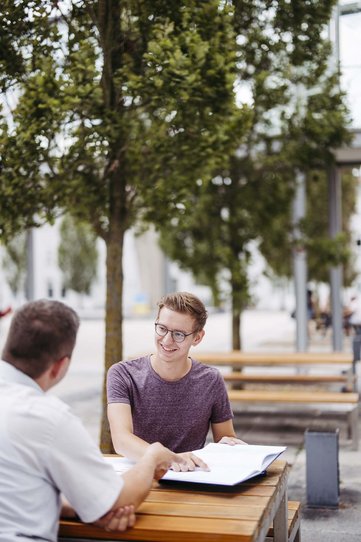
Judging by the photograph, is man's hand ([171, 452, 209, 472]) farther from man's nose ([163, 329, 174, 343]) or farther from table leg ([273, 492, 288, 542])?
man's nose ([163, 329, 174, 343])

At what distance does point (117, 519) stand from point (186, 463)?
0.55m

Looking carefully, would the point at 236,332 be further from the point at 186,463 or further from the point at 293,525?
the point at 186,463

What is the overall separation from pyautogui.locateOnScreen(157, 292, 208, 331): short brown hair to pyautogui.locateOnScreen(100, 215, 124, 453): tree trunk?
306 cm

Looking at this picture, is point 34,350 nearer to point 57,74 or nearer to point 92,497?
point 92,497

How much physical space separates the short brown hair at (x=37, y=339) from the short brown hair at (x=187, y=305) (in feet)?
4.12

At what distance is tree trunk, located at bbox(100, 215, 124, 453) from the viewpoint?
6570mm

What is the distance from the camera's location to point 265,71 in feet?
29.3

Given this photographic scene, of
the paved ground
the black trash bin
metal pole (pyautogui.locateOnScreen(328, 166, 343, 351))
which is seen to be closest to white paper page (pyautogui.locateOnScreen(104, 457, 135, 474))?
the paved ground

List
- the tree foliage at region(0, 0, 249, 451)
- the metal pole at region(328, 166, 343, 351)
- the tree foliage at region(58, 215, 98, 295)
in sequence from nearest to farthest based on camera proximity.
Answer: the tree foliage at region(0, 0, 249, 451) < the metal pole at region(328, 166, 343, 351) < the tree foliage at region(58, 215, 98, 295)

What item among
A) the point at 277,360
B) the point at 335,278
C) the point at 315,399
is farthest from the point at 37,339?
the point at 335,278

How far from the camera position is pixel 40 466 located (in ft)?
7.22

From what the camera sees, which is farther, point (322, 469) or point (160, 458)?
point (322, 469)

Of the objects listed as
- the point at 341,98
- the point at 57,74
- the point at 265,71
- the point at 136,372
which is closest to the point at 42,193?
the point at 57,74

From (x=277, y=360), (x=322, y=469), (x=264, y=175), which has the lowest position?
(x=322, y=469)
